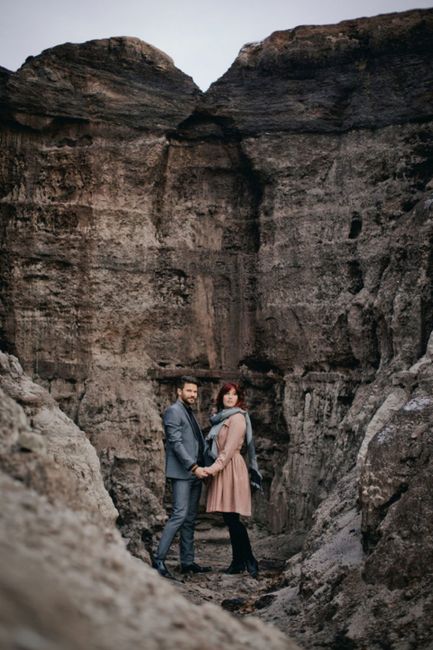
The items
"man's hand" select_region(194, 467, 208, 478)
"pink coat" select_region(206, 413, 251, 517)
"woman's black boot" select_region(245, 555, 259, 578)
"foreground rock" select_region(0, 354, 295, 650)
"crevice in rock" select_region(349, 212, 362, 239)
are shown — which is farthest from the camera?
"crevice in rock" select_region(349, 212, 362, 239)

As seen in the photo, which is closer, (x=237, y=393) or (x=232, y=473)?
(x=232, y=473)

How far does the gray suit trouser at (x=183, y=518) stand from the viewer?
9.77 meters

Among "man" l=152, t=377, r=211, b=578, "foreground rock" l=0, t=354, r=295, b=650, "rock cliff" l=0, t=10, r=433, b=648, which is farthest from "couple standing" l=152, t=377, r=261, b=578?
"foreground rock" l=0, t=354, r=295, b=650

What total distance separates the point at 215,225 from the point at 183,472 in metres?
5.06

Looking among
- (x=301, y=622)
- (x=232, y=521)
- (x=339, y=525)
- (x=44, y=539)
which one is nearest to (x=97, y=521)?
(x=44, y=539)

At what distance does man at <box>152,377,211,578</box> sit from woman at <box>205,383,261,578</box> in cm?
18

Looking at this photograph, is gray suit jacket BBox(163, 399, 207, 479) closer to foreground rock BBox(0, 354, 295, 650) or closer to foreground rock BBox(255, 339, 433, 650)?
foreground rock BBox(255, 339, 433, 650)

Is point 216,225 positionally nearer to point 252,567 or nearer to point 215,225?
point 215,225

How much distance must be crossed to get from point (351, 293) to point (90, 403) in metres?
3.67

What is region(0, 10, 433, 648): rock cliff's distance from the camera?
12.8 meters

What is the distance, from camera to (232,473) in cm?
1003

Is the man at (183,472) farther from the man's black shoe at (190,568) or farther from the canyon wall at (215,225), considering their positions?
the canyon wall at (215,225)

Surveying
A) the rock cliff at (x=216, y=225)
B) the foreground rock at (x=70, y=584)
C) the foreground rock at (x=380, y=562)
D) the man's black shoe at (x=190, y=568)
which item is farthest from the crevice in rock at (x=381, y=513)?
the rock cliff at (x=216, y=225)

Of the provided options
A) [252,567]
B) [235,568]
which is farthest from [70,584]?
[235,568]
